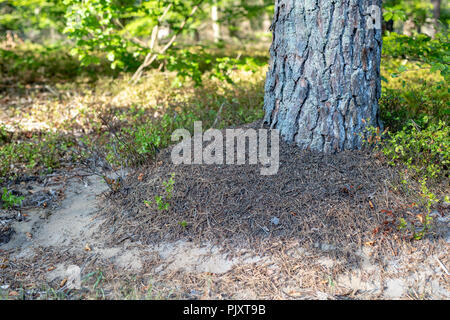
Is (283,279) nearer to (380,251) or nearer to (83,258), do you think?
(380,251)

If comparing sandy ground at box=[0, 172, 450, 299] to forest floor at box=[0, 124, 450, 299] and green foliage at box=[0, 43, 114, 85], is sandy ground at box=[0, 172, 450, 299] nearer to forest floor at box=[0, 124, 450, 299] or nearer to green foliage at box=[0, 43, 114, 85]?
forest floor at box=[0, 124, 450, 299]

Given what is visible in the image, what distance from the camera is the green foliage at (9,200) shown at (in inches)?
140

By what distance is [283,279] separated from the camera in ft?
9.05

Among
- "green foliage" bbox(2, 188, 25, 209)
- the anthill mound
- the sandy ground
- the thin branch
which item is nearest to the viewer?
the sandy ground

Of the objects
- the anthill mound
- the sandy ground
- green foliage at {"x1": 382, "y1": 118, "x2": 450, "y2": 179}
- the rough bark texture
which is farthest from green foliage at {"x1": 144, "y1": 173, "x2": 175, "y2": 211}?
green foliage at {"x1": 382, "y1": 118, "x2": 450, "y2": 179}

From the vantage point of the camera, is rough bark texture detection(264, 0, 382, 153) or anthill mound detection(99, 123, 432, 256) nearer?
anthill mound detection(99, 123, 432, 256)

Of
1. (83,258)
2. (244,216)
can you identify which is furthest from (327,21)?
(83,258)

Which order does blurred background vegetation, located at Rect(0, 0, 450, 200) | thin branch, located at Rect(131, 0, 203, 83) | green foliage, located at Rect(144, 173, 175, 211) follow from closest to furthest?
green foliage, located at Rect(144, 173, 175, 211), blurred background vegetation, located at Rect(0, 0, 450, 200), thin branch, located at Rect(131, 0, 203, 83)

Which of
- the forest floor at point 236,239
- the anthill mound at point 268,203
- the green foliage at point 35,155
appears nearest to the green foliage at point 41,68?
the green foliage at point 35,155

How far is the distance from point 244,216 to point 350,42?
1.92 m

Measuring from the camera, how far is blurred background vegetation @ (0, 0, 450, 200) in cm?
407

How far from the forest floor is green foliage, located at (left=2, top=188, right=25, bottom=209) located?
0.10 m

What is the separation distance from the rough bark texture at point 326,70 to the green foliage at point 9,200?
2.73 m

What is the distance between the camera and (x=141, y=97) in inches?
261
